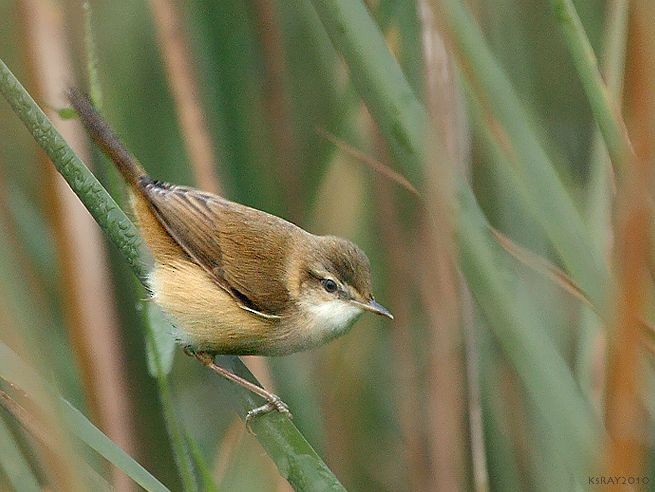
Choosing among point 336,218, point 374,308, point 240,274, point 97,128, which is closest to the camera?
point 97,128

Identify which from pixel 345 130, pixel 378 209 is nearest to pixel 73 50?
pixel 345 130

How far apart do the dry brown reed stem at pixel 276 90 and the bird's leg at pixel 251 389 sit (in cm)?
59

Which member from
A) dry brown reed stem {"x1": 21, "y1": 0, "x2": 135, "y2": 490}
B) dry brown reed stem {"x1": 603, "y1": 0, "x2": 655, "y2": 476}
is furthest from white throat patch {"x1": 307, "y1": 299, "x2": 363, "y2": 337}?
dry brown reed stem {"x1": 603, "y1": 0, "x2": 655, "y2": 476}

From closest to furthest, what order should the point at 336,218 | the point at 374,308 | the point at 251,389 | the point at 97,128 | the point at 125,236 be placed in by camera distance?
the point at 125,236 → the point at 251,389 → the point at 97,128 → the point at 374,308 → the point at 336,218

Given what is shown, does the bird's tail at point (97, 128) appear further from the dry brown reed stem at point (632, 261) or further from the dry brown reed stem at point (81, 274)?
the dry brown reed stem at point (632, 261)

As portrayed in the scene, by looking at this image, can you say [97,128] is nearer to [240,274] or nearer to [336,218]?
[240,274]

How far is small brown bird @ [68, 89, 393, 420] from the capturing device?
7.61ft

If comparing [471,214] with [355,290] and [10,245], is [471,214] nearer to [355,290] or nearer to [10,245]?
[10,245]

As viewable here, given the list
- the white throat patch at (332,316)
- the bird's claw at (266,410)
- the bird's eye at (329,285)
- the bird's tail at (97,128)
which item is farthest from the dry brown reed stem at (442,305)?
the bird's tail at (97,128)

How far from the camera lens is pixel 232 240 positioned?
2.50m

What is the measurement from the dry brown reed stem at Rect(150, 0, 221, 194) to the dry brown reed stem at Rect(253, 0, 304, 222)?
0.19 m

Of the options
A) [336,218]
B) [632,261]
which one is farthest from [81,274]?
[632,261]

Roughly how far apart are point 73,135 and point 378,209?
0.90 m

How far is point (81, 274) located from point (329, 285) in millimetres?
673
